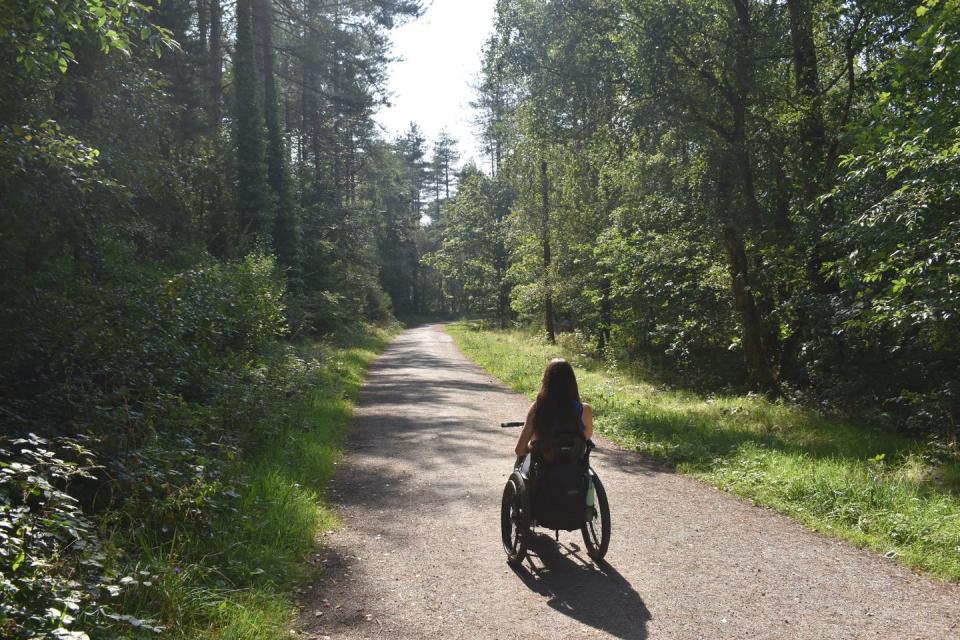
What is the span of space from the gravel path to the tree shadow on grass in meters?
0.01

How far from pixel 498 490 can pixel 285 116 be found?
30.8 meters

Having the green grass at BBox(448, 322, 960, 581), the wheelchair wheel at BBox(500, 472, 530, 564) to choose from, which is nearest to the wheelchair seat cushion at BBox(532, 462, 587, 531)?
the wheelchair wheel at BBox(500, 472, 530, 564)

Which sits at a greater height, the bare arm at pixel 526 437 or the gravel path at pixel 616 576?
the bare arm at pixel 526 437

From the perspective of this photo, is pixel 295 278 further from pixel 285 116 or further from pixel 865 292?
pixel 865 292

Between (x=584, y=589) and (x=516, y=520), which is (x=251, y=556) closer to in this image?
(x=516, y=520)

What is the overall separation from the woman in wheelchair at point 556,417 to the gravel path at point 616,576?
102 centimetres

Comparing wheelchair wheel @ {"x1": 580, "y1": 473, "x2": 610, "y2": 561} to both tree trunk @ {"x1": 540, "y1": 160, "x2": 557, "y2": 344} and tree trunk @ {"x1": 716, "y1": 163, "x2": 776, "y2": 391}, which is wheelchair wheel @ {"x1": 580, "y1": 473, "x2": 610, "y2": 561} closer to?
tree trunk @ {"x1": 716, "y1": 163, "x2": 776, "y2": 391}

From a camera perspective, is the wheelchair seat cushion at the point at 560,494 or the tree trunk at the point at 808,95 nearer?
the wheelchair seat cushion at the point at 560,494

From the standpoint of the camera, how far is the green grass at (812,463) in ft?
17.6

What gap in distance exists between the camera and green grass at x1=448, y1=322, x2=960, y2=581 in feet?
17.6

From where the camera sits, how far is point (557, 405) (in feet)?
15.9

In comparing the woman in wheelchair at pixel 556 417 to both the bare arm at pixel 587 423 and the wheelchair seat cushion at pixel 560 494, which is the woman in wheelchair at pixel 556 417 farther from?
the wheelchair seat cushion at pixel 560 494

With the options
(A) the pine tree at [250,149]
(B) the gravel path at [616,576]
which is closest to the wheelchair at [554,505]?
(B) the gravel path at [616,576]

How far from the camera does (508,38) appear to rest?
12.3 m
